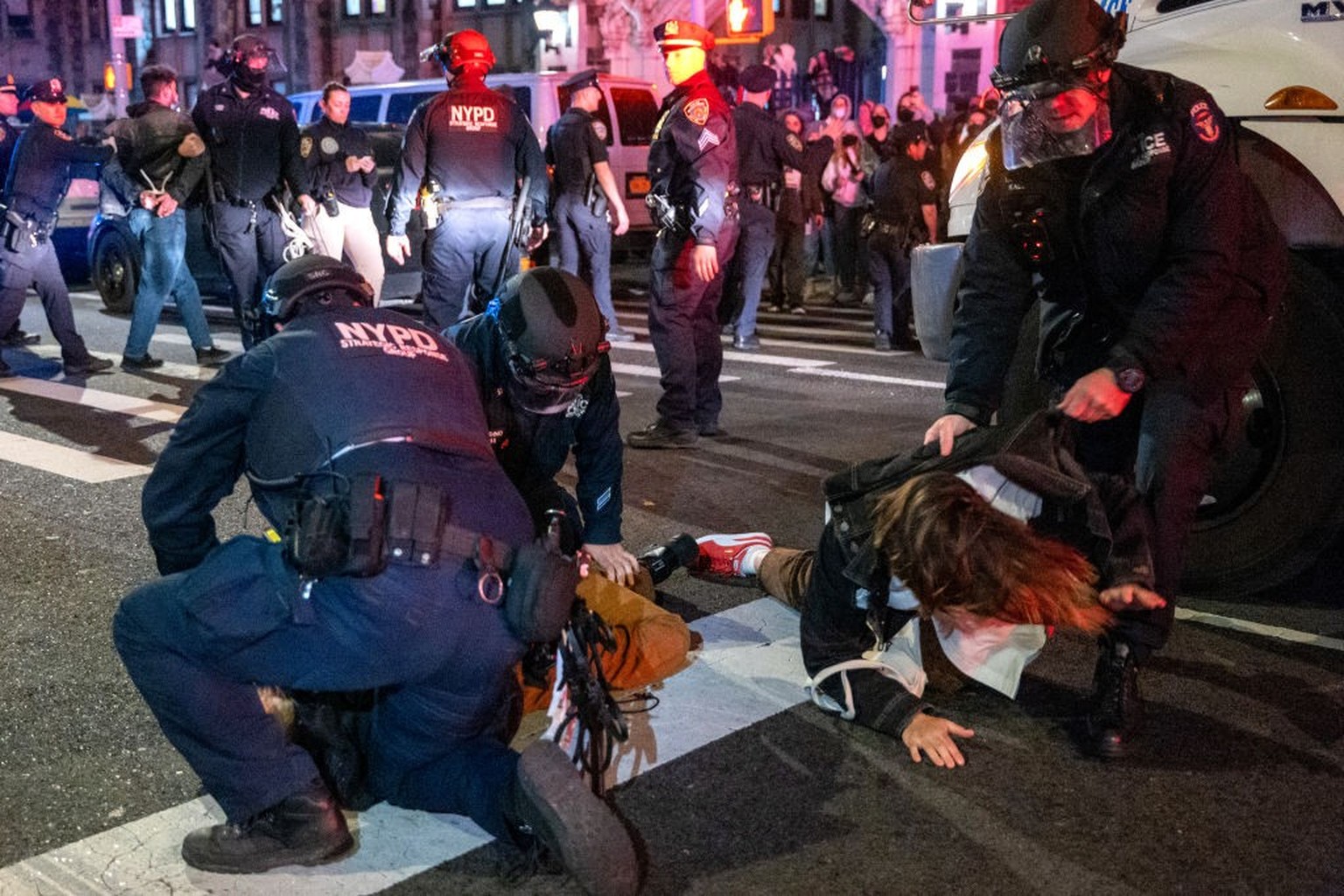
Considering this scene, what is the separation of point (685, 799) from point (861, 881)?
0.50 meters

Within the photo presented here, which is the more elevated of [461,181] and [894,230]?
[461,181]

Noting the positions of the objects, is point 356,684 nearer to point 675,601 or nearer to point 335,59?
point 675,601

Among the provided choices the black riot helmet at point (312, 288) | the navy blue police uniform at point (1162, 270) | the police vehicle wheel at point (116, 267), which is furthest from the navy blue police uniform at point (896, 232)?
the black riot helmet at point (312, 288)

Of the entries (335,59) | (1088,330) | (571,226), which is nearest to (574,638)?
(1088,330)

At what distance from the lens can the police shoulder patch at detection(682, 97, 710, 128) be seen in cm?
→ 670

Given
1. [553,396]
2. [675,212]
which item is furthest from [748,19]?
[553,396]

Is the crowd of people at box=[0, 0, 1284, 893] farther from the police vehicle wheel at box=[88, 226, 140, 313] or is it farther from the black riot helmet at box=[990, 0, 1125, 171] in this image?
the police vehicle wheel at box=[88, 226, 140, 313]

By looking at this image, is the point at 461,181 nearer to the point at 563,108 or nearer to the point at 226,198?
the point at 226,198

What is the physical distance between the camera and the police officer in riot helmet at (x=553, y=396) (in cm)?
321

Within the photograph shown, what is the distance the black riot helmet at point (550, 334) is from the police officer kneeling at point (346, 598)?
0.89ft

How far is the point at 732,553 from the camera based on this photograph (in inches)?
188

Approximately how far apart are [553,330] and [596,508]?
0.79m

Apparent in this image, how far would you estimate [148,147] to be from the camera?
882cm

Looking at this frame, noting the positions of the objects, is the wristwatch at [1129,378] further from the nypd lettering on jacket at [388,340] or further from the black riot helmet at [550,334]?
the nypd lettering on jacket at [388,340]
